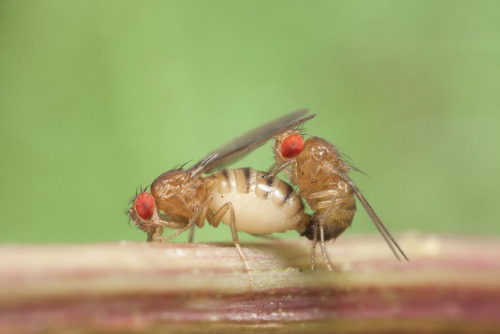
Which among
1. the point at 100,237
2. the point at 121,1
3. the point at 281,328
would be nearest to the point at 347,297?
the point at 281,328

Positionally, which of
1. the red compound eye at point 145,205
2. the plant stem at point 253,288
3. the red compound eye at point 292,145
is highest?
the red compound eye at point 292,145

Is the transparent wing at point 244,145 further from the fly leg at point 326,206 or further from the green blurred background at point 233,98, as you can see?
the green blurred background at point 233,98

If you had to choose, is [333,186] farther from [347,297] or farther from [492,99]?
[492,99]

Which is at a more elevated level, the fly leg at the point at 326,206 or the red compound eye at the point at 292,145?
the red compound eye at the point at 292,145

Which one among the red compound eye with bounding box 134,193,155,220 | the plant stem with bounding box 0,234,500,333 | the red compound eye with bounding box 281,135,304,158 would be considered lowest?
the plant stem with bounding box 0,234,500,333

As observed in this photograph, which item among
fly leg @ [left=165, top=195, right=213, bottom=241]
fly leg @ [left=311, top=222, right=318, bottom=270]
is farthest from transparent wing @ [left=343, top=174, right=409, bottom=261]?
fly leg @ [left=165, top=195, right=213, bottom=241]

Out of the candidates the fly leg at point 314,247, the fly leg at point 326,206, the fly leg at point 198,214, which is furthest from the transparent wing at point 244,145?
the fly leg at point 314,247

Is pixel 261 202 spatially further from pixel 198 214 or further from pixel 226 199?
pixel 198 214

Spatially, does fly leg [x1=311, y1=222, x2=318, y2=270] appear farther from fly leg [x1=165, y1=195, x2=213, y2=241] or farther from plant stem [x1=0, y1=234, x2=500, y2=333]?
fly leg [x1=165, y1=195, x2=213, y2=241]
